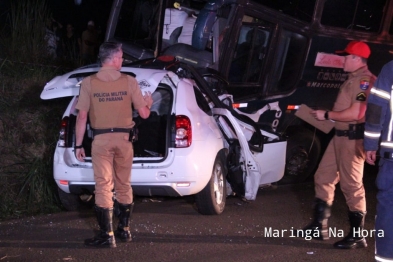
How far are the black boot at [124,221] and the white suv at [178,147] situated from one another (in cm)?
55

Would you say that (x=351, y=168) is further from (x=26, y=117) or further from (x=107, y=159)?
(x=26, y=117)

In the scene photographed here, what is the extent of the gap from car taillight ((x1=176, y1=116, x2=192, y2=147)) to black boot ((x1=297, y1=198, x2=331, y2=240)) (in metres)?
1.42

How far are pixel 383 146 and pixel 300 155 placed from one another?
5164mm

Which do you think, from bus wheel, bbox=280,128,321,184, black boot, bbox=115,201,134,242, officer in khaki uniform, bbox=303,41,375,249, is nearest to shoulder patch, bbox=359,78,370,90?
officer in khaki uniform, bbox=303,41,375,249

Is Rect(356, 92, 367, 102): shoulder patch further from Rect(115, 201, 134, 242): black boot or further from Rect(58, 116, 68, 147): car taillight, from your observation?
Rect(58, 116, 68, 147): car taillight

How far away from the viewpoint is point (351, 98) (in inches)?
258

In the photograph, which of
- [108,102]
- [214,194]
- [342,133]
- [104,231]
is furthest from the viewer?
[214,194]

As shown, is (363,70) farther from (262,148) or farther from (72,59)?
(72,59)

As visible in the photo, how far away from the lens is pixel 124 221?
22.1 ft

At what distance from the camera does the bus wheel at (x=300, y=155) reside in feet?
33.6

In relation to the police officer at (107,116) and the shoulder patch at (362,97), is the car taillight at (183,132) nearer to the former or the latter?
the police officer at (107,116)

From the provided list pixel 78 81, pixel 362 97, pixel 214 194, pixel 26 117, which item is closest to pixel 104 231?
pixel 214 194

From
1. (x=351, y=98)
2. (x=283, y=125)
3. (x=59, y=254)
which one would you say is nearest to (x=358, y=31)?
(x=283, y=125)

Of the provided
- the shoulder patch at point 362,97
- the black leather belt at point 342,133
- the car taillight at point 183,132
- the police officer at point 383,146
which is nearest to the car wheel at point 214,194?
the car taillight at point 183,132
